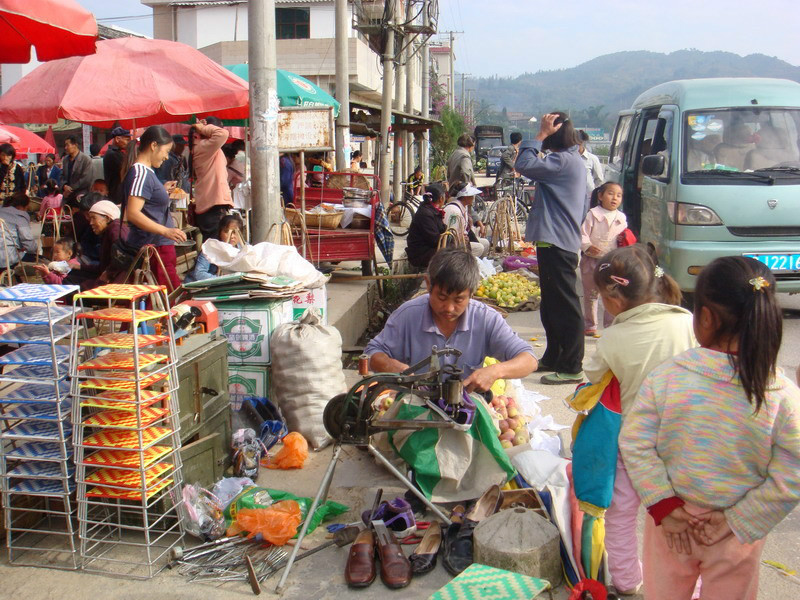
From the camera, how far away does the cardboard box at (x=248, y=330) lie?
5.13 meters

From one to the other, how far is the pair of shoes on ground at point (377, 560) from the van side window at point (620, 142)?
8.59 metres

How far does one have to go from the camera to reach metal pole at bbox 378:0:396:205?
16.8m

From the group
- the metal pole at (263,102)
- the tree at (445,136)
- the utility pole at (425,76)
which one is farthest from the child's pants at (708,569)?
the tree at (445,136)

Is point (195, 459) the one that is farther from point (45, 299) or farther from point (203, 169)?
point (203, 169)

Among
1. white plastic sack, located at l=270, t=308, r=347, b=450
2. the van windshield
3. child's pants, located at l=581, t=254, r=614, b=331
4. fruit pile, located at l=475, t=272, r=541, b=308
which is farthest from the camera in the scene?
fruit pile, located at l=475, t=272, r=541, b=308

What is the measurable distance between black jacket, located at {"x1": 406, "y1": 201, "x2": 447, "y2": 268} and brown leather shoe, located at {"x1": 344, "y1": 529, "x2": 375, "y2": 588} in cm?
569

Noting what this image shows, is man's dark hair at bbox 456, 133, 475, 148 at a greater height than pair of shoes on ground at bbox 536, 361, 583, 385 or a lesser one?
greater

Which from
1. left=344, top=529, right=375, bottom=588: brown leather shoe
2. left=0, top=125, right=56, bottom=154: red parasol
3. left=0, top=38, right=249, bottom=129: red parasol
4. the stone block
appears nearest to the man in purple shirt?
the stone block

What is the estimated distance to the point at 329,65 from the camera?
105 ft

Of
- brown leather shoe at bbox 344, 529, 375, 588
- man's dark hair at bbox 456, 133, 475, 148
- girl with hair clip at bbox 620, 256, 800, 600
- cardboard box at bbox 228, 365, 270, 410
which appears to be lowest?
brown leather shoe at bbox 344, 529, 375, 588

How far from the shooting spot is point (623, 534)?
3.07 meters

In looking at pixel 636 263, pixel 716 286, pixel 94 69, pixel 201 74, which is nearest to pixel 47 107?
pixel 94 69

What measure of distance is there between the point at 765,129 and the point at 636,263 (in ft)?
19.7

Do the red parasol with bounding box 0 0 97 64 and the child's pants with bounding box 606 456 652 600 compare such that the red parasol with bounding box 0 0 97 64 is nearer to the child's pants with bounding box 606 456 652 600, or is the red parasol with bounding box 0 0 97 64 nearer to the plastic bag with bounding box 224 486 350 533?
the plastic bag with bounding box 224 486 350 533
